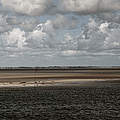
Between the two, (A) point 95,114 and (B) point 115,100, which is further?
(B) point 115,100

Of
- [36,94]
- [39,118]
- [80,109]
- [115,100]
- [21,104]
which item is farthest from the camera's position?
[36,94]

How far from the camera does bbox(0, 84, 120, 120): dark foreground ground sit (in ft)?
126

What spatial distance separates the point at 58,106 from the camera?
4572cm

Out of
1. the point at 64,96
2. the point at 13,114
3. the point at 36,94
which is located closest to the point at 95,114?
the point at 13,114

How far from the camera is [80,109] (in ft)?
141

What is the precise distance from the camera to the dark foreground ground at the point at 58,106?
38.3 metres

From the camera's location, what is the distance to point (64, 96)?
56.6 m

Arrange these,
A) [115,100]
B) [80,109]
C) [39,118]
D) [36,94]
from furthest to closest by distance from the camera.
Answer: [36,94] → [115,100] → [80,109] → [39,118]

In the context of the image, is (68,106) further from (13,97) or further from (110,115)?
(13,97)

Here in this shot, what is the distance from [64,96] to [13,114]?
59.6 feet

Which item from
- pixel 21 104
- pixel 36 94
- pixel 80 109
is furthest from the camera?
pixel 36 94

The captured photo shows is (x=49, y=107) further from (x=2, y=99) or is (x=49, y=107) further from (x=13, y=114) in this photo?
(x=2, y=99)

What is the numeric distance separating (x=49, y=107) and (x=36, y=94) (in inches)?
589

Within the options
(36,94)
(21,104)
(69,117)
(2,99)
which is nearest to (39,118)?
(69,117)
